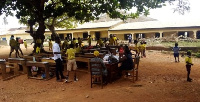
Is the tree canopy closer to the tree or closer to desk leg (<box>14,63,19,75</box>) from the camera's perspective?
the tree

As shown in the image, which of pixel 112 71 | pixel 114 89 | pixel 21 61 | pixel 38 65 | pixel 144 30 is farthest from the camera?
pixel 144 30

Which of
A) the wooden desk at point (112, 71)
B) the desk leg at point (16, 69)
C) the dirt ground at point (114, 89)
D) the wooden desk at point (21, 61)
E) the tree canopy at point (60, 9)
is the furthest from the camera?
the tree canopy at point (60, 9)

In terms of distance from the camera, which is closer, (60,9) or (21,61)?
(21,61)

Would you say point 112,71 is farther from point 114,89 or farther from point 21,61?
point 21,61

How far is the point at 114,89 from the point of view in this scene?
263 inches

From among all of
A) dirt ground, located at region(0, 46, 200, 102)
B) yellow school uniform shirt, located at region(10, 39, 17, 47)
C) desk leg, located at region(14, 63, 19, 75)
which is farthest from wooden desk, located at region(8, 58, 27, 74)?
yellow school uniform shirt, located at region(10, 39, 17, 47)

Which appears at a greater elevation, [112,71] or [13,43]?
[13,43]

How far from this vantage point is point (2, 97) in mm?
7512

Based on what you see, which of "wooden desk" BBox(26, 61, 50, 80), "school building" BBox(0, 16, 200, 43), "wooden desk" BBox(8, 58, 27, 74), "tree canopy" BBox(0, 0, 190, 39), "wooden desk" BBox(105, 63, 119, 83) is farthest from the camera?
"school building" BBox(0, 16, 200, 43)

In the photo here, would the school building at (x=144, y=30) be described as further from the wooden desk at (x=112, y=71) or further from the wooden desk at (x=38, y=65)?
the wooden desk at (x=38, y=65)

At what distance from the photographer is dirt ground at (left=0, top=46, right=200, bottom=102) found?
5.90 m

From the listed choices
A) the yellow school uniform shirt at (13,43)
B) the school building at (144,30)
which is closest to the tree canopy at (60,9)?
the yellow school uniform shirt at (13,43)

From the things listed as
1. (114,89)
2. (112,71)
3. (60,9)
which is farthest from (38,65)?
(60,9)

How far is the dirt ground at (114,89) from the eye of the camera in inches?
232
